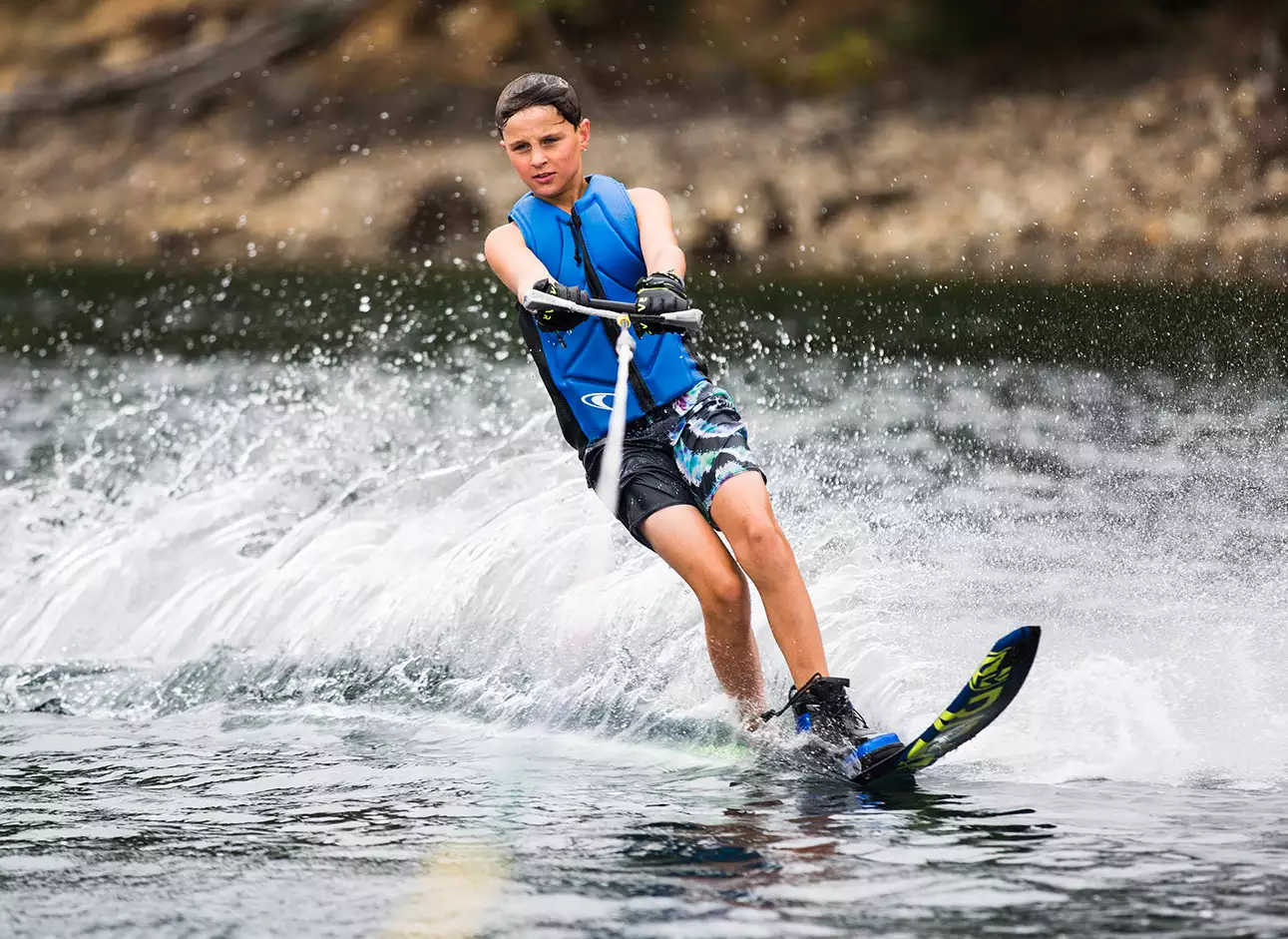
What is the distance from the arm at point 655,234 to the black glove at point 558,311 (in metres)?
0.22

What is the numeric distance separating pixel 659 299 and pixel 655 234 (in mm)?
562

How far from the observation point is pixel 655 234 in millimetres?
4863

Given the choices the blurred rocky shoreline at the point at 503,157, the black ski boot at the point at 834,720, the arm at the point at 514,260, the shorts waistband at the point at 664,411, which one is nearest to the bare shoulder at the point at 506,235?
the arm at the point at 514,260

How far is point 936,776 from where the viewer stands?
14.9 ft

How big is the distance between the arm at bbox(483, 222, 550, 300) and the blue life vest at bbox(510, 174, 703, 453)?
5 cm

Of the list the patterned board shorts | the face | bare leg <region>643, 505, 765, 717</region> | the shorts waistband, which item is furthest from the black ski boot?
the face

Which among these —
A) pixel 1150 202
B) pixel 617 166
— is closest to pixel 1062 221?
pixel 1150 202

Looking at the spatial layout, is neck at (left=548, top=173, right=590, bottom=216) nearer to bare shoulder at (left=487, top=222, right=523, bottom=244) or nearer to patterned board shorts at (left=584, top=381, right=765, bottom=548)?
bare shoulder at (left=487, top=222, right=523, bottom=244)

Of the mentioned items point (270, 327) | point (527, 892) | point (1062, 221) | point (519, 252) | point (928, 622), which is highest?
point (1062, 221)

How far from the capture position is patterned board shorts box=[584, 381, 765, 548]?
4.70 m

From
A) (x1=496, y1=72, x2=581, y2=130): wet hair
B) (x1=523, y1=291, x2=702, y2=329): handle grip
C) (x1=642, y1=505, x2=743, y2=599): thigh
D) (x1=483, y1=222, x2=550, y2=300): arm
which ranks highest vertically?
(x1=496, y1=72, x2=581, y2=130): wet hair

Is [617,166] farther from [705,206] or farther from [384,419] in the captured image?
[384,419]

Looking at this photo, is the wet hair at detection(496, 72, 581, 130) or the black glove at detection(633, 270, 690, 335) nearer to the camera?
the black glove at detection(633, 270, 690, 335)

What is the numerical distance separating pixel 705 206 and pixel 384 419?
13.4 metres
